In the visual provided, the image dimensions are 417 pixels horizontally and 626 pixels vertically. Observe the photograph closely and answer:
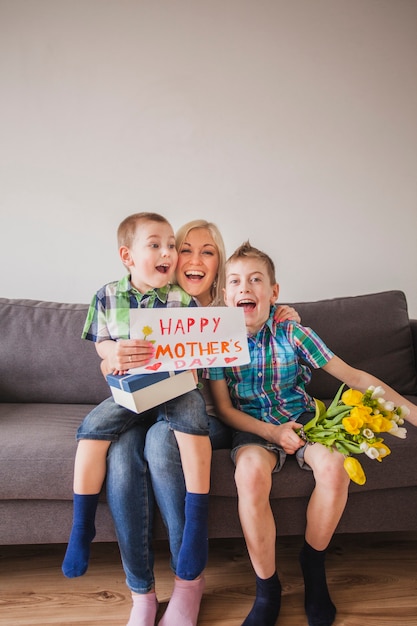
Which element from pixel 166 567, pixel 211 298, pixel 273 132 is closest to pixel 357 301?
pixel 211 298

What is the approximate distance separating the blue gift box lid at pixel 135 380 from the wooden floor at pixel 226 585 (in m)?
0.62

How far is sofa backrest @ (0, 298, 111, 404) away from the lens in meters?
1.73

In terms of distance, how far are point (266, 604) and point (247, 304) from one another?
0.81 meters

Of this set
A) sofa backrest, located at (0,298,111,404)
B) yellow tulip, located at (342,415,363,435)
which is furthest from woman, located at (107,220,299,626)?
sofa backrest, located at (0,298,111,404)

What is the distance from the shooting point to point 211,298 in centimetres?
157

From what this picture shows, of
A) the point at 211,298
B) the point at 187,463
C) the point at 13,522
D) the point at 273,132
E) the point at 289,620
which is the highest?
the point at 273,132

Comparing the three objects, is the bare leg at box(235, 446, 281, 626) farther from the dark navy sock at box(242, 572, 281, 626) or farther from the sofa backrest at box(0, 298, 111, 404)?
the sofa backrest at box(0, 298, 111, 404)

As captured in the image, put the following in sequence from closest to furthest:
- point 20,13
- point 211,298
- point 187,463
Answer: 1. point 187,463
2. point 211,298
3. point 20,13

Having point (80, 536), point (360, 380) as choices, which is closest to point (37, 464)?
point (80, 536)

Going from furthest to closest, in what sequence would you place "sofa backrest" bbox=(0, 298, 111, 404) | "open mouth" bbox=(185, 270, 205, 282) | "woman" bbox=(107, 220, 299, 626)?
"sofa backrest" bbox=(0, 298, 111, 404) < "open mouth" bbox=(185, 270, 205, 282) < "woman" bbox=(107, 220, 299, 626)

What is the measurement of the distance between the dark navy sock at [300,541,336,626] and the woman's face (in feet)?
2.75

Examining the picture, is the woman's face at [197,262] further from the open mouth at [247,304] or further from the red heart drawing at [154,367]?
the red heart drawing at [154,367]

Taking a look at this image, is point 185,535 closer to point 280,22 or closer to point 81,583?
point 81,583

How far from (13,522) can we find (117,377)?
0.53 metres
